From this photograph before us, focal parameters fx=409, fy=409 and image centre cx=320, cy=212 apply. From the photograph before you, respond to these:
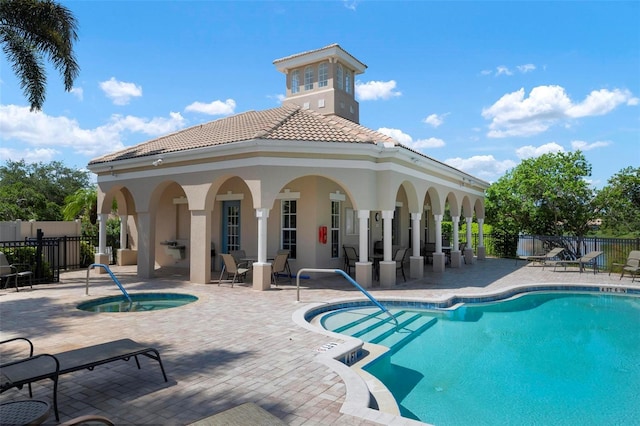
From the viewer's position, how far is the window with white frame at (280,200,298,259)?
16.4 meters

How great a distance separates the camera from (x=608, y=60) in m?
13.7

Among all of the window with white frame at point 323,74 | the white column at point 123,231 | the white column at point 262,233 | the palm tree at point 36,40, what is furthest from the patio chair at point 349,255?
the palm tree at point 36,40

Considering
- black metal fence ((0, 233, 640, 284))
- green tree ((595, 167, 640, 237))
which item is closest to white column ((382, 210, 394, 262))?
black metal fence ((0, 233, 640, 284))

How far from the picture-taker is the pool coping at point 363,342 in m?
4.44

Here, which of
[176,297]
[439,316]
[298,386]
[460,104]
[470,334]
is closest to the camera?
[298,386]

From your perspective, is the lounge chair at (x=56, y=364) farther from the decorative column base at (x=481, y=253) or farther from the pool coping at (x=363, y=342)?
the decorative column base at (x=481, y=253)

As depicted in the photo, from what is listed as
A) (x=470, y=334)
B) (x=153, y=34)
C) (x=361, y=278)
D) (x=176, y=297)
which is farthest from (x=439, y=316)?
(x=153, y=34)

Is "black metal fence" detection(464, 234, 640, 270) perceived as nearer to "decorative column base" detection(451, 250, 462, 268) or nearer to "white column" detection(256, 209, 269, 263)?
"decorative column base" detection(451, 250, 462, 268)

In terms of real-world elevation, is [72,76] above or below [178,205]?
above

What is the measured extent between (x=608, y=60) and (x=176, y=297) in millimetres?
15995

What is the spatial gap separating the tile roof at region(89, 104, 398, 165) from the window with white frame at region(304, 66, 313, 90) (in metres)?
2.56

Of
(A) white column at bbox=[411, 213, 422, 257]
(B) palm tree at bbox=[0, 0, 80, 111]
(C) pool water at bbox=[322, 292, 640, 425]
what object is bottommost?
(C) pool water at bbox=[322, 292, 640, 425]

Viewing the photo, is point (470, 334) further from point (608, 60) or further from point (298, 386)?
point (608, 60)

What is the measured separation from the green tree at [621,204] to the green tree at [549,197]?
0.90 meters
